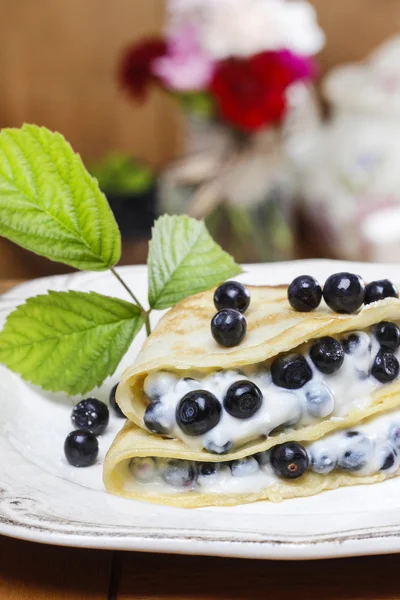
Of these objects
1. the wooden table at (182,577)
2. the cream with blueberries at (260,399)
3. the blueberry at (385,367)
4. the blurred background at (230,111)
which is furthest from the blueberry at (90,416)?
the blurred background at (230,111)

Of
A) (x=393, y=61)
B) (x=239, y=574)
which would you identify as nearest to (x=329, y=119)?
(x=393, y=61)

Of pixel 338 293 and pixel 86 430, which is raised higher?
pixel 338 293

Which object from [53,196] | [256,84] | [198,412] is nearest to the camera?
[198,412]

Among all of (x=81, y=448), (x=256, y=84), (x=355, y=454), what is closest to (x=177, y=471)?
(x=81, y=448)

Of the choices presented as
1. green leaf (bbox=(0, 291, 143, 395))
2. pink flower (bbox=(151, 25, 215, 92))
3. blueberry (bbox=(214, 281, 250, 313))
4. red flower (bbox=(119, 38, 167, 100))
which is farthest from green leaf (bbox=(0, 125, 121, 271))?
red flower (bbox=(119, 38, 167, 100))

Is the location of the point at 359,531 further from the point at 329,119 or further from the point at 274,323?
the point at 329,119

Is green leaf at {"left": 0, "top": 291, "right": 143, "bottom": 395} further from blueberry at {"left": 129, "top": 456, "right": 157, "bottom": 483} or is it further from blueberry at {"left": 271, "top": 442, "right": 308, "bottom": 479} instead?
blueberry at {"left": 271, "top": 442, "right": 308, "bottom": 479}

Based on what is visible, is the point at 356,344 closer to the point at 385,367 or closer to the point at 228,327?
the point at 385,367
